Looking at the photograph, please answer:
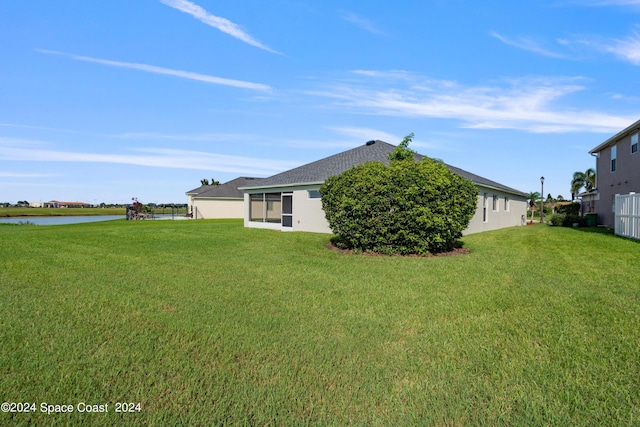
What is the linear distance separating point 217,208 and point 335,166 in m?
21.3

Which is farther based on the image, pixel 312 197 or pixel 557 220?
pixel 557 220

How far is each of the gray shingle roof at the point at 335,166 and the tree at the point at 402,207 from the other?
6028mm

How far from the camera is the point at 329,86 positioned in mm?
15383

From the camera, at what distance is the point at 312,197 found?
18.2 m

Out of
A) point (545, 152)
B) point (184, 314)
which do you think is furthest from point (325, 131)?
point (184, 314)

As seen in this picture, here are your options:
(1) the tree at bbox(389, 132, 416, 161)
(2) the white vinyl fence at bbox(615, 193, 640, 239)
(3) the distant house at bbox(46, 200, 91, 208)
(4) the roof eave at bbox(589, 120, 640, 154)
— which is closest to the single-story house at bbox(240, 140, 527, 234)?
(1) the tree at bbox(389, 132, 416, 161)

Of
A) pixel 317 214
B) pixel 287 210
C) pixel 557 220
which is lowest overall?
pixel 557 220

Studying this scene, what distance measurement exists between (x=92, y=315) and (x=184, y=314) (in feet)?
3.95

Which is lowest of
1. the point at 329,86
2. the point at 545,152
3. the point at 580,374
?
the point at 580,374

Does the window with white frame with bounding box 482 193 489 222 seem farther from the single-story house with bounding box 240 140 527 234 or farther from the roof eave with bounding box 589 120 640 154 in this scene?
the roof eave with bounding box 589 120 640 154

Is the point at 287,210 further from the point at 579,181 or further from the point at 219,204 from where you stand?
the point at 579,181

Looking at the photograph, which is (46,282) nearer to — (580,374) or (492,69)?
(580,374)

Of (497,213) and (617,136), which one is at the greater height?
(617,136)

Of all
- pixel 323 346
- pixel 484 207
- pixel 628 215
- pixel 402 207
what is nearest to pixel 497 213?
pixel 484 207
